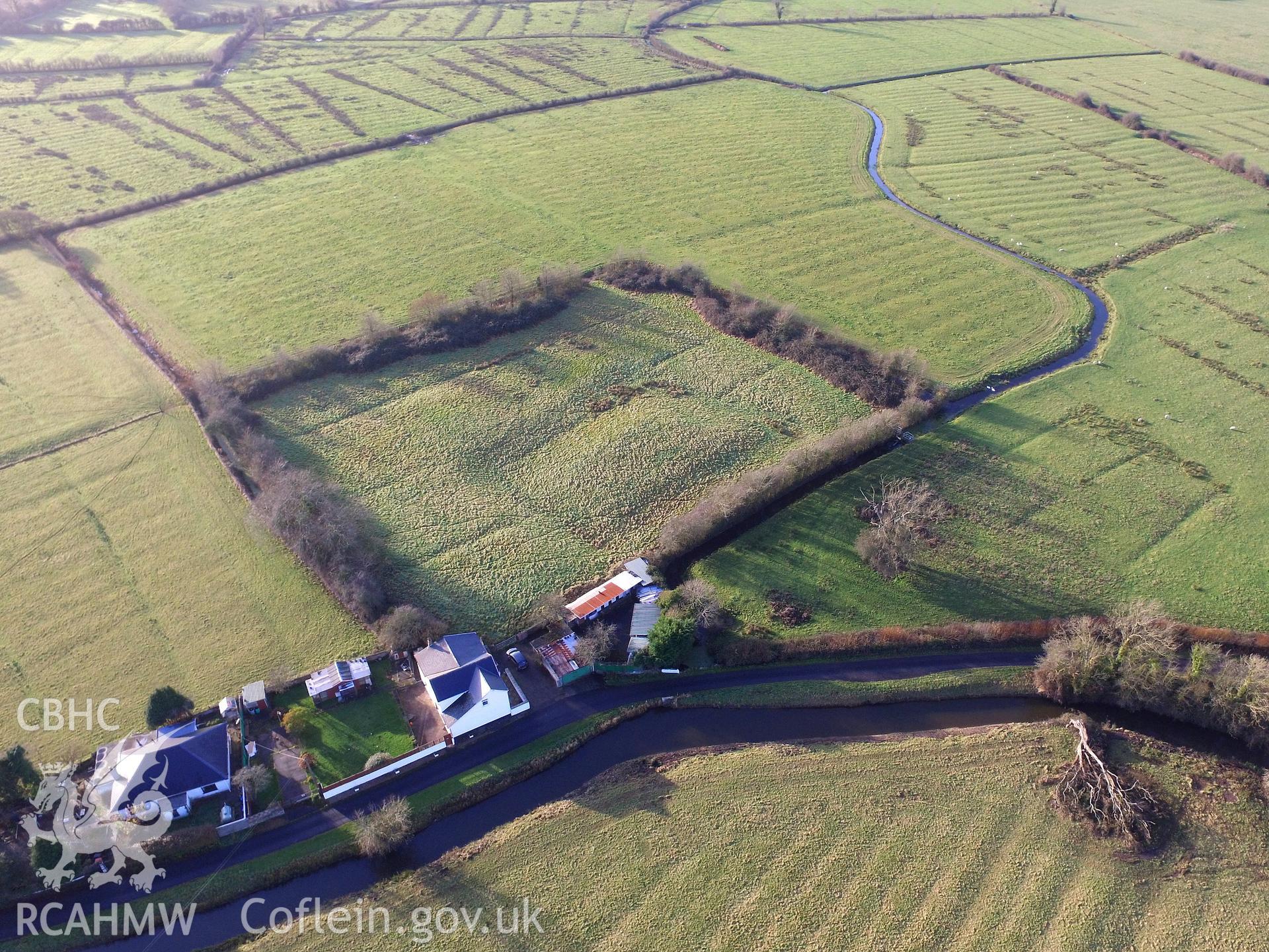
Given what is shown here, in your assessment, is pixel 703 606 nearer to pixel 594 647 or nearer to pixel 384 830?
pixel 594 647

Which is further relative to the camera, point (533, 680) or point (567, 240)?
point (567, 240)

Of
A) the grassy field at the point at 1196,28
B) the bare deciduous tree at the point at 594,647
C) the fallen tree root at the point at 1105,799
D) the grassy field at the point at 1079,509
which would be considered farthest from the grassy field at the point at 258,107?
the fallen tree root at the point at 1105,799

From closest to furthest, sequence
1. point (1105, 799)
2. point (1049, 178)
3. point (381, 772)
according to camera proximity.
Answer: point (1105, 799) → point (381, 772) → point (1049, 178)

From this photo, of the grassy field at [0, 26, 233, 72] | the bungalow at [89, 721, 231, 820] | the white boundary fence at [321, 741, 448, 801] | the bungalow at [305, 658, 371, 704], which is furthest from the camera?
the grassy field at [0, 26, 233, 72]

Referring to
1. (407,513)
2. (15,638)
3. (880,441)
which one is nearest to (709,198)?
(880,441)

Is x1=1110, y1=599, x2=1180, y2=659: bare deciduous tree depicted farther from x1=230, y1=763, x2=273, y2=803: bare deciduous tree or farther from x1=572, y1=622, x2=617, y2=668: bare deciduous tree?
x1=230, y1=763, x2=273, y2=803: bare deciduous tree

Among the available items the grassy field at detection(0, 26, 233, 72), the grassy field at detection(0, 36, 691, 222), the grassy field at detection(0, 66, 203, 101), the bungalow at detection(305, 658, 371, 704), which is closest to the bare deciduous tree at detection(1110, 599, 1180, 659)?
the bungalow at detection(305, 658, 371, 704)

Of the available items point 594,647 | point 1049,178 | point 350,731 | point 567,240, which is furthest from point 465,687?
point 1049,178

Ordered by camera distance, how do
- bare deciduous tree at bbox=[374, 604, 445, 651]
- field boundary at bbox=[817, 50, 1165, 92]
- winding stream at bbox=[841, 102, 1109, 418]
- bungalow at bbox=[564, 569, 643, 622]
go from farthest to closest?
1. field boundary at bbox=[817, 50, 1165, 92]
2. winding stream at bbox=[841, 102, 1109, 418]
3. bungalow at bbox=[564, 569, 643, 622]
4. bare deciduous tree at bbox=[374, 604, 445, 651]
